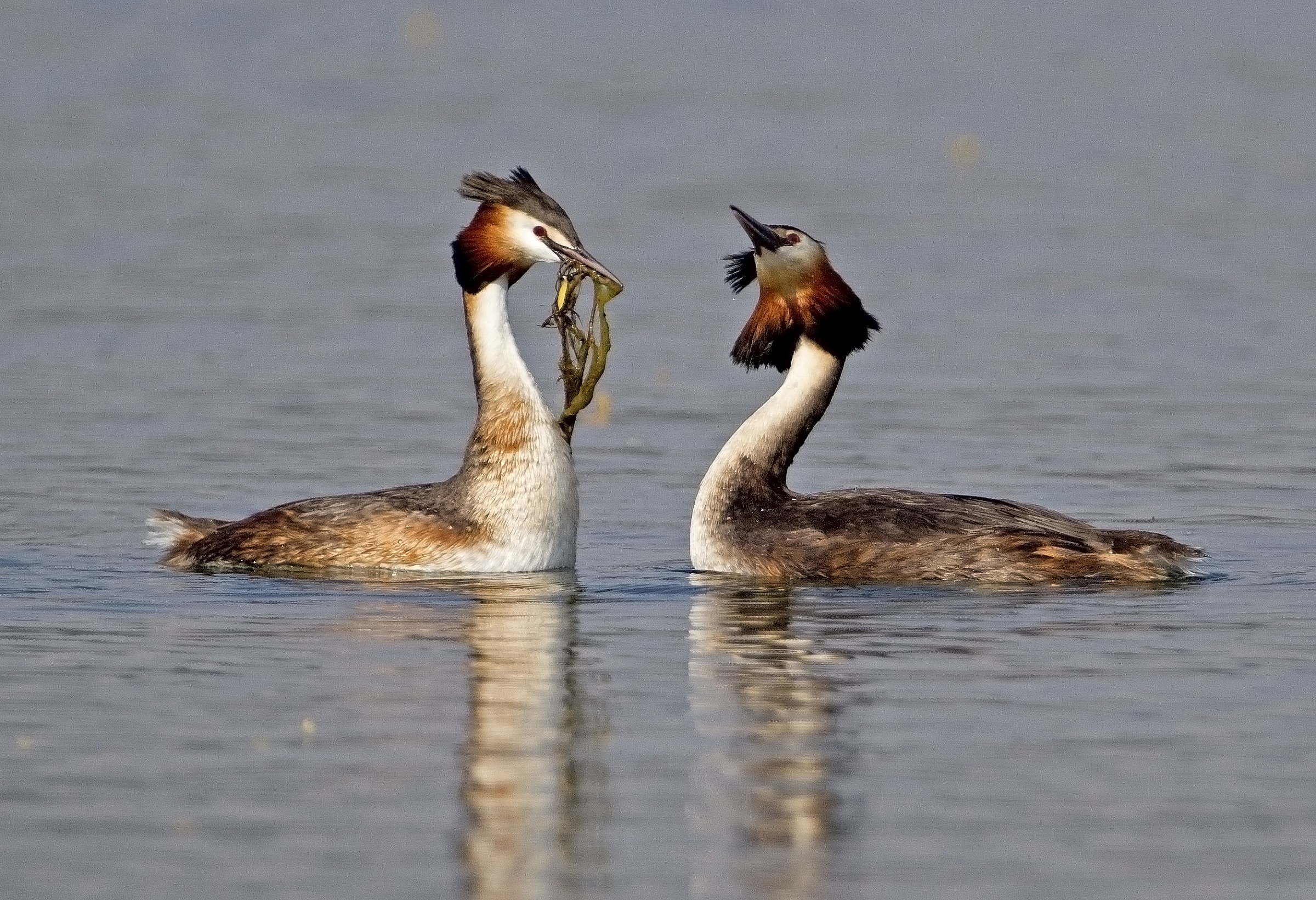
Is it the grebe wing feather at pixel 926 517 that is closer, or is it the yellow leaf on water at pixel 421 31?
the grebe wing feather at pixel 926 517

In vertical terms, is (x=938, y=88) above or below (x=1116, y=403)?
above

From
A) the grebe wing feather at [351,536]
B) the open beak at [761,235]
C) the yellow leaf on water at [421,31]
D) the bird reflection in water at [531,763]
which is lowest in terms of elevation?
the bird reflection in water at [531,763]

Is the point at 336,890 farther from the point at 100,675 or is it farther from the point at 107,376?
the point at 107,376

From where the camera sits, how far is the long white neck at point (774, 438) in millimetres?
12938

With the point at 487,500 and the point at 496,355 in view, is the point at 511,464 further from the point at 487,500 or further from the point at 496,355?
the point at 496,355

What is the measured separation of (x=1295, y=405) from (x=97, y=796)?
10408 mm

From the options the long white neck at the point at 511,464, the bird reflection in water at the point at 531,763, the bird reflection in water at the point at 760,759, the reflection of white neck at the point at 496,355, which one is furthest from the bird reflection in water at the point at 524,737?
the reflection of white neck at the point at 496,355

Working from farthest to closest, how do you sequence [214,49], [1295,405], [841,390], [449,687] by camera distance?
[214,49], [841,390], [1295,405], [449,687]

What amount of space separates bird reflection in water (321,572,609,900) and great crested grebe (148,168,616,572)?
24cm

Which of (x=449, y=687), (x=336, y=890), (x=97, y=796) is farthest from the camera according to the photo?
(x=449, y=687)

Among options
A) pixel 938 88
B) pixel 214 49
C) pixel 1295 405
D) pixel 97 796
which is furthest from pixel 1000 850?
pixel 214 49

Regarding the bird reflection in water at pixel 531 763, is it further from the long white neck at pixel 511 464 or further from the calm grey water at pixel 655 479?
the long white neck at pixel 511 464

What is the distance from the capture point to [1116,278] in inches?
853

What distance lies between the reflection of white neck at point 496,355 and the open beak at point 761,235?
120cm
